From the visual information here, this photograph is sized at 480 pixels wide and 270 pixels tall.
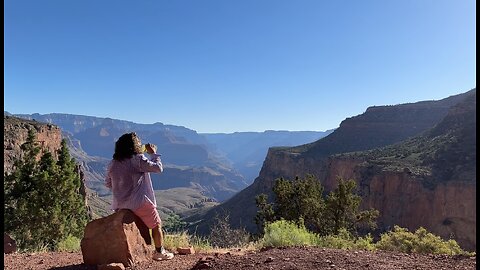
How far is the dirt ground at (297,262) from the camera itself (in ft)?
17.6

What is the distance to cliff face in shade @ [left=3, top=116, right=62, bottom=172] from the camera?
46325 millimetres

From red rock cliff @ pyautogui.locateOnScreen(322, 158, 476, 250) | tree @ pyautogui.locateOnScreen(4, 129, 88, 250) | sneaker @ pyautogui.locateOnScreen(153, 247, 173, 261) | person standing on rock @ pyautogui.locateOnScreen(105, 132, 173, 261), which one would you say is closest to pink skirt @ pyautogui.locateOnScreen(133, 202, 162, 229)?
person standing on rock @ pyautogui.locateOnScreen(105, 132, 173, 261)

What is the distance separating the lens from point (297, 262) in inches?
218

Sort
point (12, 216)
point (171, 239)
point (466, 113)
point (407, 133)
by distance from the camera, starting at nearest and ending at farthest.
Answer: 1. point (171, 239)
2. point (12, 216)
3. point (466, 113)
4. point (407, 133)

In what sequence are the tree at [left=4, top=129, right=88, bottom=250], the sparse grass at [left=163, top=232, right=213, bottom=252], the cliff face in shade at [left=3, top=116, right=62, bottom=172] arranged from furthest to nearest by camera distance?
the cliff face in shade at [left=3, top=116, right=62, bottom=172], the tree at [left=4, top=129, right=88, bottom=250], the sparse grass at [left=163, top=232, right=213, bottom=252]

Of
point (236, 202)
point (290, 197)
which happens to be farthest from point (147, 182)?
point (236, 202)

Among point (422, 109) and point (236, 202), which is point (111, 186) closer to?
point (236, 202)

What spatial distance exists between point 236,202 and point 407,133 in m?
42.5

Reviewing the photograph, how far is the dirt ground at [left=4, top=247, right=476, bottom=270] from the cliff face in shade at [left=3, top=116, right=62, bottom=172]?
121 feet

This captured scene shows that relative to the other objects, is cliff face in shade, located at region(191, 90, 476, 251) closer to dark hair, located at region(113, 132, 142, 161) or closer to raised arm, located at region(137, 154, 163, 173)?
raised arm, located at region(137, 154, 163, 173)

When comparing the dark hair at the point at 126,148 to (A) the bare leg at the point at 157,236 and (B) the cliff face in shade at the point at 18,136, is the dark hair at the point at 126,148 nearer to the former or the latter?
(A) the bare leg at the point at 157,236

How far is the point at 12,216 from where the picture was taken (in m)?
22.7

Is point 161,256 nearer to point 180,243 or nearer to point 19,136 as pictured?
point 180,243

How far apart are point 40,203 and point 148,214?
764 inches
